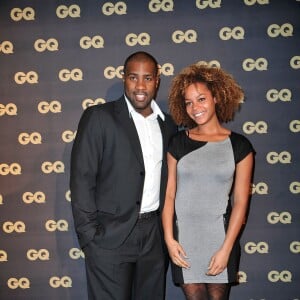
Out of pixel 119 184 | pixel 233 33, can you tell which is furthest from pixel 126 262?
pixel 233 33

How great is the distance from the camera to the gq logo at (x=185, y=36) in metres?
2.79

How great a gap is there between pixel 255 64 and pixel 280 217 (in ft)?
4.02

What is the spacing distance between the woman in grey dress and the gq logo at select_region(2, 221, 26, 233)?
4.56ft

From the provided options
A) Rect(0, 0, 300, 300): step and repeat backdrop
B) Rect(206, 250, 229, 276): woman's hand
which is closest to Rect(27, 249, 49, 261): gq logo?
Rect(0, 0, 300, 300): step and repeat backdrop

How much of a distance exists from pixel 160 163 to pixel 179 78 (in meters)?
0.58

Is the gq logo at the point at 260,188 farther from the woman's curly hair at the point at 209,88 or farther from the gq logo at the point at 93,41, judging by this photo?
the gq logo at the point at 93,41

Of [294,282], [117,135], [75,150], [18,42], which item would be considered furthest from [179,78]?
[294,282]

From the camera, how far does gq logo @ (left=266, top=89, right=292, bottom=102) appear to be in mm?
2803

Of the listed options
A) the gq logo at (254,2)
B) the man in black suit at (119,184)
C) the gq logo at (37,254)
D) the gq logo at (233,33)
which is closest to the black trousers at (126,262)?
the man in black suit at (119,184)

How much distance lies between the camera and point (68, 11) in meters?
2.81

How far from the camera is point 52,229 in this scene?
2.93 m

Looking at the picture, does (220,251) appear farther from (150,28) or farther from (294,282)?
(150,28)

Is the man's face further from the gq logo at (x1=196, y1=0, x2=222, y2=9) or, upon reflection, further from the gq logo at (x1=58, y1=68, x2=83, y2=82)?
the gq logo at (x1=196, y1=0, x2=222, y2=9)

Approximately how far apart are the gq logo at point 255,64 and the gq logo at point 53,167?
64.8 inches
